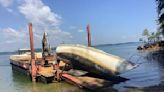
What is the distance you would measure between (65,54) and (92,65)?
3977 millimetres

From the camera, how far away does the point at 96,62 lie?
28016mm

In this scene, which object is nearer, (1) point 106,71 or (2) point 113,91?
(2) point 113,91

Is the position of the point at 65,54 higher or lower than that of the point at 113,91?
higher

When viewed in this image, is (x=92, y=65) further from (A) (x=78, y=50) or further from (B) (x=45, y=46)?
(B) (x=45, y=46)

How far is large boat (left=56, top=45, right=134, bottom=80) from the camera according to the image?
27375 millimetres

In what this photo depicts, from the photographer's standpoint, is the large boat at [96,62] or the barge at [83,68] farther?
the large boat at [96,62]

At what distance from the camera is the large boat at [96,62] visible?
2738cm

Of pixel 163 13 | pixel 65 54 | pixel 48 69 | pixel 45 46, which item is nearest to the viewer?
pixel 65 54

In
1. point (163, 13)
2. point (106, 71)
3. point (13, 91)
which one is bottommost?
point (13, 91)

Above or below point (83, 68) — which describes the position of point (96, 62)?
above

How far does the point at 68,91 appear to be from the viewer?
85.0 feet

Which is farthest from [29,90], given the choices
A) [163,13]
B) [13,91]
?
[163,13]

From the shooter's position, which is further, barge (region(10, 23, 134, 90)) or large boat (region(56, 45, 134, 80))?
large boat (region(56, 45, 134, 80))

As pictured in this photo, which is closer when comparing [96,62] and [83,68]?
[96,62]
